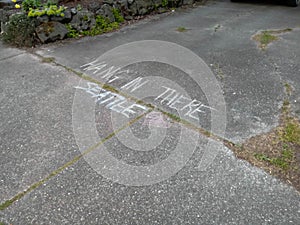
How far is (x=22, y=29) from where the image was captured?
15.0 ft

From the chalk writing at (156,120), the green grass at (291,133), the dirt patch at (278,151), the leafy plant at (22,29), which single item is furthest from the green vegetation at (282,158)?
the leafy plant at (22,29)

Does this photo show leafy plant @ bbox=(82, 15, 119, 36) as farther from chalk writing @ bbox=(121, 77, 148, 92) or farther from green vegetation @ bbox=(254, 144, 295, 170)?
green vegetation @ bbox=(254, 144, 295, 170)

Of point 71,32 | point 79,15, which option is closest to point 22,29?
point 71,32

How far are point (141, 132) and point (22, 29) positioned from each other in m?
3.39

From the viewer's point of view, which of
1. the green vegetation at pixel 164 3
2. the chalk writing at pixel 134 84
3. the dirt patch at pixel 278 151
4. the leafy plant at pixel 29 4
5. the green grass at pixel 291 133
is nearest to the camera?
the dirt patch at pixel 278 151

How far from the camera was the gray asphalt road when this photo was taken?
1.78 meters

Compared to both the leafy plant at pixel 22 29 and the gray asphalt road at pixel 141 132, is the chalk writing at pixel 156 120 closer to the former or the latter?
the gray asphalt road at pixel 141 132

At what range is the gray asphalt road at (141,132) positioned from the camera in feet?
5.85

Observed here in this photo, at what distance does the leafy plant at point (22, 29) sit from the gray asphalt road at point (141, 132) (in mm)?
282

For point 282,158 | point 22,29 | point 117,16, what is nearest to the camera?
point 282,158

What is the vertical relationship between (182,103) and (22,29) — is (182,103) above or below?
below

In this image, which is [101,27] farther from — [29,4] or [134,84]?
[134,84]

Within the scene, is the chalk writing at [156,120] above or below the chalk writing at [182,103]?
below

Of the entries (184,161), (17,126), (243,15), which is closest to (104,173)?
(184,161)
